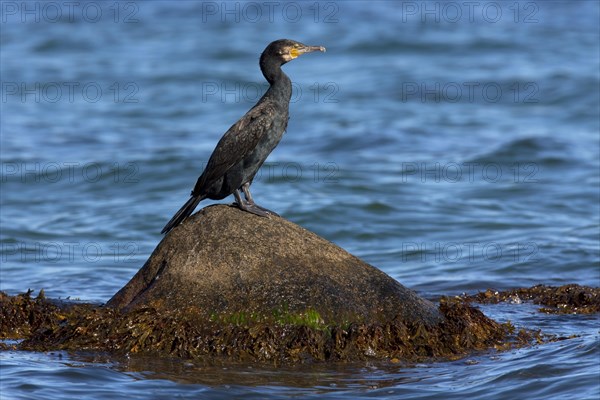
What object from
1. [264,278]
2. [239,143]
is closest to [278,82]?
[239,143]

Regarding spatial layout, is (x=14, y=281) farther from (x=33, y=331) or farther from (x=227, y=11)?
(x=227, y=11)

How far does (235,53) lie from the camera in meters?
24.3

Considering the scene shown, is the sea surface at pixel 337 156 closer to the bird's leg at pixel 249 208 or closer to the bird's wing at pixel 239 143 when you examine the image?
the bird's leg at pixel 249 208

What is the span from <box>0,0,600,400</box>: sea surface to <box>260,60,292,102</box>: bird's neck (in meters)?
2.16

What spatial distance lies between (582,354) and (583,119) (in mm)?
11976

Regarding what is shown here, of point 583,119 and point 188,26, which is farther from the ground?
point 188,26

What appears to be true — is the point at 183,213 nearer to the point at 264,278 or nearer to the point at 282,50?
the point at 264,278

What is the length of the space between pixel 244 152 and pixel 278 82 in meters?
0.64

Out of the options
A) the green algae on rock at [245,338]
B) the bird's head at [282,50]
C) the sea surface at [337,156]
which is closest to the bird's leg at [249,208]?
the green algae on rock at [245,338]

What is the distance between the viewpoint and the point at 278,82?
797 cm

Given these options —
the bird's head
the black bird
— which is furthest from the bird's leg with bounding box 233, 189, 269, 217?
the bird's head

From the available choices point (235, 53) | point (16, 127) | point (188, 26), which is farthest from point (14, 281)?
point (188, 26)

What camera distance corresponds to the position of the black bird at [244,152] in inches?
304

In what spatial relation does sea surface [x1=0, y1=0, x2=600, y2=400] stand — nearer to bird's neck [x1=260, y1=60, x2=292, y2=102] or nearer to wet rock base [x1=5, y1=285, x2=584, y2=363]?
wet rock base [x1=5, y1=285, x2=584, y2=363]
